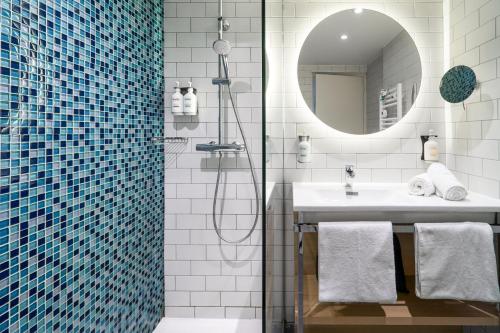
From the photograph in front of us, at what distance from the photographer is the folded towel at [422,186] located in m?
1.82

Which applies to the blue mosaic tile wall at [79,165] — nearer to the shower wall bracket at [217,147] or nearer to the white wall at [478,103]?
the shower wall bracket at [217,147]

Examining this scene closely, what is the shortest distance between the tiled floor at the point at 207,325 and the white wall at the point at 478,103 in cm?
161

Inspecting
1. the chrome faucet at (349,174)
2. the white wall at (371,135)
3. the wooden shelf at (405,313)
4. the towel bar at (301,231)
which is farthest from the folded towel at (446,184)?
the wooden shelf at (405,313)

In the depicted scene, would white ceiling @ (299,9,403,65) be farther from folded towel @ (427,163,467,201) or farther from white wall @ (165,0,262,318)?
folded towel @ (427,163,467,201)

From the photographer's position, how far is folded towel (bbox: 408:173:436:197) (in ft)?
5.97

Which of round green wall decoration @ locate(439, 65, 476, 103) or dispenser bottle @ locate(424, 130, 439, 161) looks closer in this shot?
round green wall decoration @ locate(439, 65, 476, 103)

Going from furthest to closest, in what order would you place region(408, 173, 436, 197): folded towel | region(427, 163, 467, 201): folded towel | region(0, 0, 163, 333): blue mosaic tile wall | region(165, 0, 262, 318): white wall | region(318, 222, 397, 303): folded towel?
region(165, 0, 262, 318): white wall < region(408, 173, 436, 197): folded towel < region(427, 163, 467, 201): folded towel < region(318, 222, 397, 303): folded towel < region(0, 0, 163, 333): blue mosaic tile wall

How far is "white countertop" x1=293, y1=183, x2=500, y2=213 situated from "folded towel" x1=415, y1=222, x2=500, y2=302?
0.10 metres

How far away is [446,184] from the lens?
1.73 metres

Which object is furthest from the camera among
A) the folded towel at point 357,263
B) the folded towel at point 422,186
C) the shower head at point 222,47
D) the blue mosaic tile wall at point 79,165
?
the shower head at point 222,47

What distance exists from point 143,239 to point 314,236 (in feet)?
3.34

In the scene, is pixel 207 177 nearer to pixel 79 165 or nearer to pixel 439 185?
pixel 79 165

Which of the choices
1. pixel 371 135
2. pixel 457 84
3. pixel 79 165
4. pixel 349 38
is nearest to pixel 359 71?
pixel 349 38

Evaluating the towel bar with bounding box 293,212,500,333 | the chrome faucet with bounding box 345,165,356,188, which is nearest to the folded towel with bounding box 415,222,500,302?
the towel bar with bounding box 293,212,500,333
